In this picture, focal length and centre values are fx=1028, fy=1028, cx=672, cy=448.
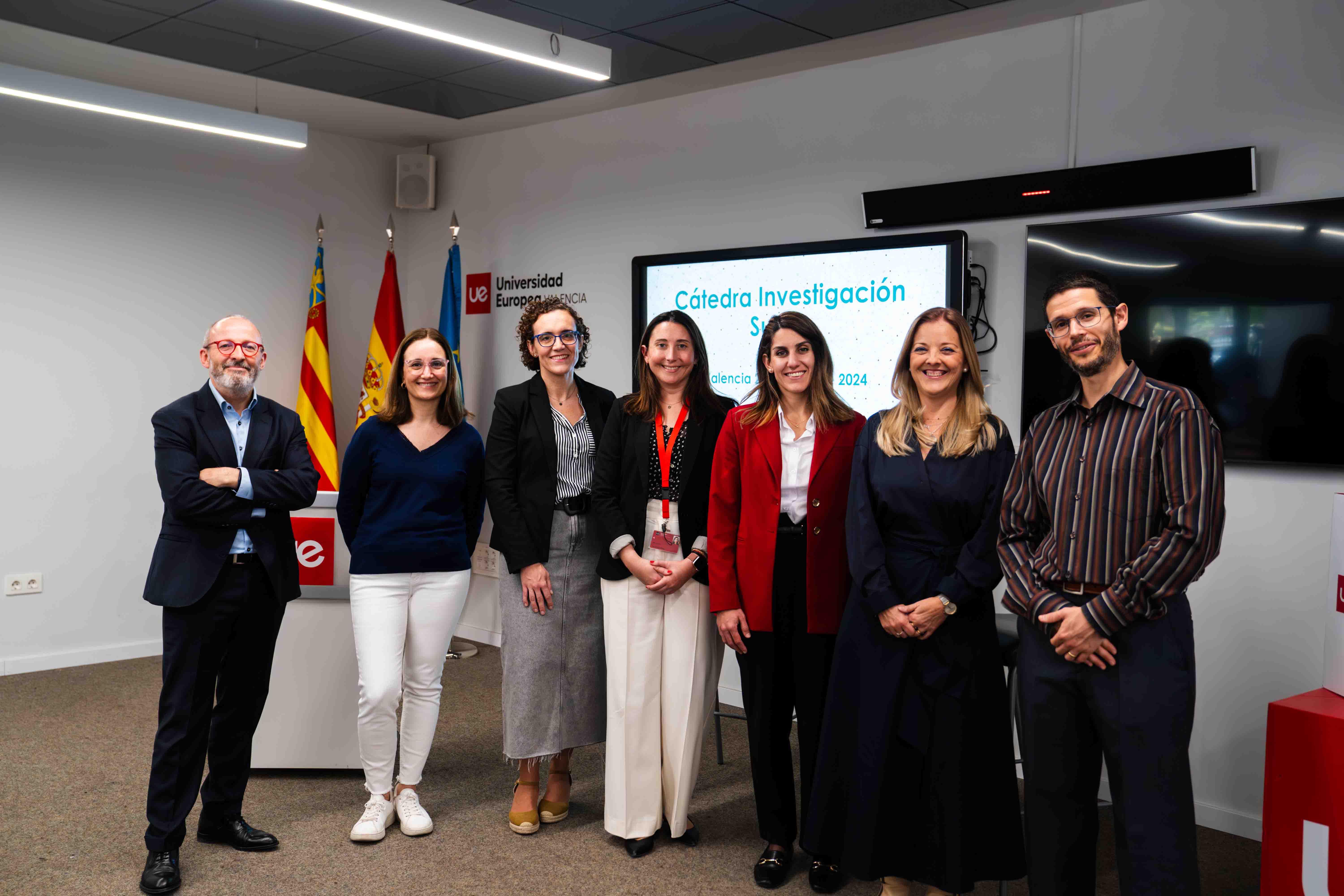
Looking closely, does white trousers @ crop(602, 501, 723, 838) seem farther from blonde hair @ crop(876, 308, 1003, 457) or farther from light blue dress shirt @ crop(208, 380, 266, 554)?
light blue dress shirt @ crop(208, 380, 266, 554)

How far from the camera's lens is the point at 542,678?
312 centimetres

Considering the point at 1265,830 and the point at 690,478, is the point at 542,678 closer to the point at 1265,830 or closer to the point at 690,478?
the point at 690,478

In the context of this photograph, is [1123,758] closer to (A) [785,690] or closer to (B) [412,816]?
(A) [785,690]

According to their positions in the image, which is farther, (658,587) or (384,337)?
(384,337)

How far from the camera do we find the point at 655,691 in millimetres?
2979

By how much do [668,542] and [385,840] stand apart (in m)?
1.26

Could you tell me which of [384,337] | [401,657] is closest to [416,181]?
[384,337]

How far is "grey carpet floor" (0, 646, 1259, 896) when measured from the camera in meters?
2.82

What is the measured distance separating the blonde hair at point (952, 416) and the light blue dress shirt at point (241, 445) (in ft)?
5.46

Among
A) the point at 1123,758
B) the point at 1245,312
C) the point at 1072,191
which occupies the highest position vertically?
the point at 1072,191

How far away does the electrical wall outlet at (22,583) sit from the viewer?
4.90 meters

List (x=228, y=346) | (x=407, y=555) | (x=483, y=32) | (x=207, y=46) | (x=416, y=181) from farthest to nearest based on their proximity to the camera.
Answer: (x=416, y=181) < (x=207, y=46) < (x=483, y=32) < (x=407, y=555) < (x=228, y=346)

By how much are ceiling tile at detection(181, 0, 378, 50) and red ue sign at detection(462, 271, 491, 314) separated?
5.68ft

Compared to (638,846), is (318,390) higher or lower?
higher
